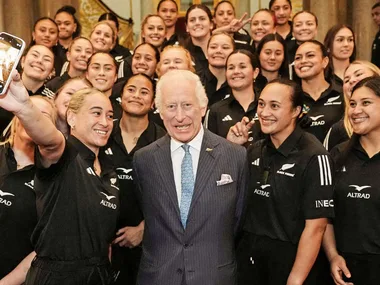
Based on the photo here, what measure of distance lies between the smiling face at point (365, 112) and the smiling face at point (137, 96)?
1.59 metres

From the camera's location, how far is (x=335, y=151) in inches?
169

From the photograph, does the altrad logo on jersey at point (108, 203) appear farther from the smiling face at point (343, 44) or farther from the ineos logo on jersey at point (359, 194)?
the smiling face at point (343, 44)

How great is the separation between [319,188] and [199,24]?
10.9ft

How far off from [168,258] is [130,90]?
1.99 meters

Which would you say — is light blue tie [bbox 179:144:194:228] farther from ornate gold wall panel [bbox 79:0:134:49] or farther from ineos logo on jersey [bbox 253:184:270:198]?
ornate gold wall panel [bbox 79:0:134:49]

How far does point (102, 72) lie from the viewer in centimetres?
579

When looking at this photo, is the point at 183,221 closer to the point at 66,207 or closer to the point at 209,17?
the point at 66,207

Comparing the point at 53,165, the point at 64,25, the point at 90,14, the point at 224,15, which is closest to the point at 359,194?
the point at 53,165

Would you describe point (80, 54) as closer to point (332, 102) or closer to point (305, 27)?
point (305, 27)

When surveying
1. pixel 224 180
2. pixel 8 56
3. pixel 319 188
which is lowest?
pixel 319 188

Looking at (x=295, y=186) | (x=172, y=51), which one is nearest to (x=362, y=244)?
(x=295, y=186)

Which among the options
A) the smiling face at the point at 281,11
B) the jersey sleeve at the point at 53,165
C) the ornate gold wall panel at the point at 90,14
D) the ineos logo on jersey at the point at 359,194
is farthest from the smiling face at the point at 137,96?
the ornate gold wall panel at the point at 90,14

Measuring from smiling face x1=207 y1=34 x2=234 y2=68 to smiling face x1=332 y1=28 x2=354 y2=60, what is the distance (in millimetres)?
946

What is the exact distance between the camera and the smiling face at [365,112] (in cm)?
410
